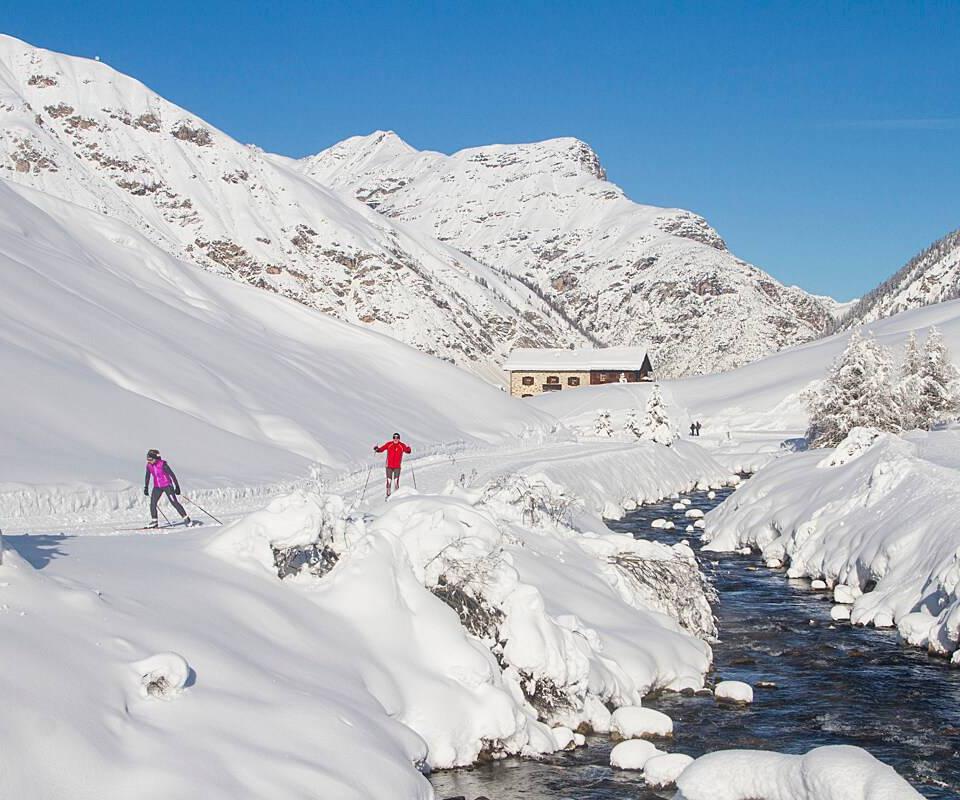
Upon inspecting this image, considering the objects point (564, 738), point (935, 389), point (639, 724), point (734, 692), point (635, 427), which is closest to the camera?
point (564, 738)

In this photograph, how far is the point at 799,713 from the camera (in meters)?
15.0

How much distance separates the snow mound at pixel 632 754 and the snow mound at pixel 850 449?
23.4 metres

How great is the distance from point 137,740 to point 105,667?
1008mm

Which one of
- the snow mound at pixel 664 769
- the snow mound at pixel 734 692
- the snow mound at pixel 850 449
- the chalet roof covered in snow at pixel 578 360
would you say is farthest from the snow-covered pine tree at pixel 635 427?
the snow mound at pixel 664 769

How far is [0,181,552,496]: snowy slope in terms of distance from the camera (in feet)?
91.9

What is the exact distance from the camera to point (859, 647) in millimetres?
18812

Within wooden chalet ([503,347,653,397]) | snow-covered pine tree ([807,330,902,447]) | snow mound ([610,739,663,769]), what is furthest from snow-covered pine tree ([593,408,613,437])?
snow mound ([610,739,663,769])

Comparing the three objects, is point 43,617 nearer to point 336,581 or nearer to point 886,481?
point 336,581

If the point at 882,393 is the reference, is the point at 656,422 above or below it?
below

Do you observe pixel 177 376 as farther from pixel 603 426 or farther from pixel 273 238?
pixel 273 238

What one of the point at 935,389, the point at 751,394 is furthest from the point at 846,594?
the point at 751,394

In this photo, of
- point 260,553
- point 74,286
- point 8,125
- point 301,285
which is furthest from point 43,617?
point 8,125

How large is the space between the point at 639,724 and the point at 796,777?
16.4 feet

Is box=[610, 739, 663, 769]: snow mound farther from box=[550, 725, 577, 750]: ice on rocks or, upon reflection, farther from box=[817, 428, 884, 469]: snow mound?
box=[817, 428, 884, 469]: snow mound
